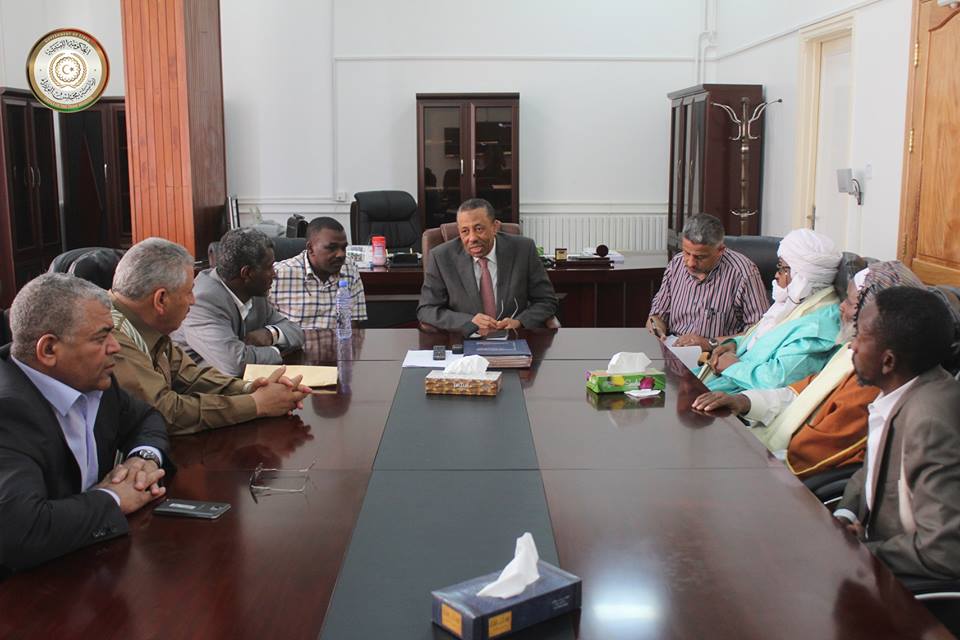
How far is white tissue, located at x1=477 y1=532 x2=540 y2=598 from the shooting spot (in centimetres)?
150

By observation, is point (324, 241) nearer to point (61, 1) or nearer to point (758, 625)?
point (758, 625)

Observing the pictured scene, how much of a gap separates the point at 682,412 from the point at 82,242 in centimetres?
876

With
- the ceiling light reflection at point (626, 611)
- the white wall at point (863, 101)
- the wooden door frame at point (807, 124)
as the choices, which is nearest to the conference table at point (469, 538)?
the ceiling light reflection at point (626, 611)

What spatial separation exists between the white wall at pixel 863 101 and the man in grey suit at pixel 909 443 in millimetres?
3568

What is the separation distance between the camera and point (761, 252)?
4945 millimetres

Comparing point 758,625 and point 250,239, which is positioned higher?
point 250,239

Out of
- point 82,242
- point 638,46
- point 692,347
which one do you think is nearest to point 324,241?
point 692,347

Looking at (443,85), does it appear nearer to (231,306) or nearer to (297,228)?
(297,228)

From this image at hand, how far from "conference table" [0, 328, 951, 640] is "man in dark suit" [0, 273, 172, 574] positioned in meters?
0.06

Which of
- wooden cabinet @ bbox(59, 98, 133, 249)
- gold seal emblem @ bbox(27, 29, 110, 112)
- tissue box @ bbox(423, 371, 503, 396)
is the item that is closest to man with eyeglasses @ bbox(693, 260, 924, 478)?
tissue box @ bbox(423, 371, 503, 396)

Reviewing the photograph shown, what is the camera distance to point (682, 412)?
9.23ft

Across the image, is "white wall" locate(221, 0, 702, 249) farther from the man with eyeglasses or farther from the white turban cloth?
the man with eyeglasses

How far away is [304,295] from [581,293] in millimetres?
2327

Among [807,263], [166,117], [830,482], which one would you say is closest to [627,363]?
[830,482]
